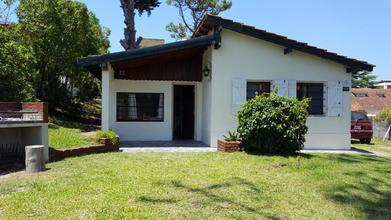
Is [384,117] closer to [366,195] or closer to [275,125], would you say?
[275,125]

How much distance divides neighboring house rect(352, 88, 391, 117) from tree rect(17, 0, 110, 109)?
30462 millimetres

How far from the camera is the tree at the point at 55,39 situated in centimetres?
1839

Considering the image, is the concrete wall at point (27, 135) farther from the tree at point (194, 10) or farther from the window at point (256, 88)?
the tree at point (194, 10)

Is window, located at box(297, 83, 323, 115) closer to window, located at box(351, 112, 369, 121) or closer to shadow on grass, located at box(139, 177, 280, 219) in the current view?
window, located at box(351, 112, 369, 121)

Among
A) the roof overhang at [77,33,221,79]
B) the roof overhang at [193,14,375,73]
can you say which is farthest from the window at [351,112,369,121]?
the roof overhang at [77,33,221,79]

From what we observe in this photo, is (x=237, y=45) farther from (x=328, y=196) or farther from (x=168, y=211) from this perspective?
(x=168, y=211)

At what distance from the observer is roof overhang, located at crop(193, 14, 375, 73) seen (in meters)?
12.7

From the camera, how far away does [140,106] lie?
14812 millimetres

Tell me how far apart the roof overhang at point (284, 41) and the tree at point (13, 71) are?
690 cm

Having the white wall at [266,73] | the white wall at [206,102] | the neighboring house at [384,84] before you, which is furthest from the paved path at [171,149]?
the neighboring house at [384,84]

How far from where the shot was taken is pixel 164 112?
15.0 meters

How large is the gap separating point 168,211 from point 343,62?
10096mm

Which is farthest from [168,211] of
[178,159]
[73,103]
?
[73,103]

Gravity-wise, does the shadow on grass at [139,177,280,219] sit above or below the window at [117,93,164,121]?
below
